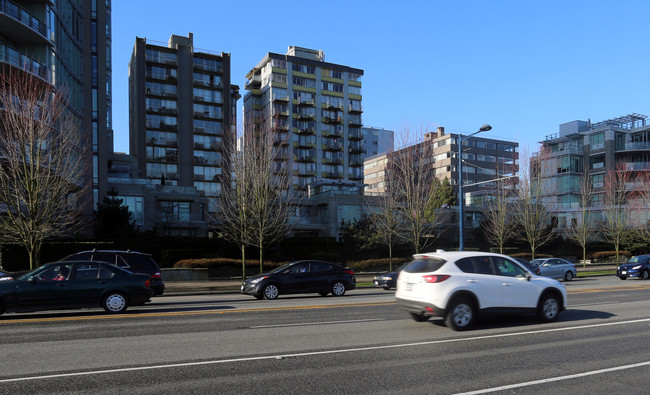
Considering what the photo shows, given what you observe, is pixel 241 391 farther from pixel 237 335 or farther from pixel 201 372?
pixel 237 335

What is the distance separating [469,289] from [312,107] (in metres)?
85.5

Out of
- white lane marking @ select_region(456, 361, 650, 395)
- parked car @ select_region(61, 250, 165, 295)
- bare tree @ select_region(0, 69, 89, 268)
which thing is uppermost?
bare tree @ select_region(0, 69, 89, 268)

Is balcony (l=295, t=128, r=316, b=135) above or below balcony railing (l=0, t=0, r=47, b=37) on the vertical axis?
above

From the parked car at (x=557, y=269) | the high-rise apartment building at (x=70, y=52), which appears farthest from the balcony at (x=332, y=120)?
the parked car at (x=557, y=269)

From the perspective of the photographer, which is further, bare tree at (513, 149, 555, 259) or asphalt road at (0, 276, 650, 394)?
bare tree at (513, 149, 555, 259)

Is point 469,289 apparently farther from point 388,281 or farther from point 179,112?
point 179,112

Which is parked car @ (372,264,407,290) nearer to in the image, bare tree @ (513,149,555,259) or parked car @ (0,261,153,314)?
parked car @ (0,261,153,314)

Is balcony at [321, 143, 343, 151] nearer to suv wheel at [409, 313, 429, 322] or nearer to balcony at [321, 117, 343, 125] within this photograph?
balcony at [321, 117, 343, 125]

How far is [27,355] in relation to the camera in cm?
816

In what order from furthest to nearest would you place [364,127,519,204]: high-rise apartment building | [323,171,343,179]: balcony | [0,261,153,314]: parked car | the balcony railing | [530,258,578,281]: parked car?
1. [364,127,519,204]: high-rise apartment building
2. [323,171,343,179]: balcony
3. the balcony railing
4. [530,258,578,281]: parked car
5. [0,261,153,314]: parked car

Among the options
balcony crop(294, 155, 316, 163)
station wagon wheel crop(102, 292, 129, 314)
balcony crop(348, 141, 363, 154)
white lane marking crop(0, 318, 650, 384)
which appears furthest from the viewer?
balcony crop(348, 141, 363, 154)

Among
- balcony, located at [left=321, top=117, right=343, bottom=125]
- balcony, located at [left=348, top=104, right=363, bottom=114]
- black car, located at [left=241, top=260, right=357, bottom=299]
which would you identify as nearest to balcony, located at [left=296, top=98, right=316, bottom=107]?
balcony, located at [left=321, top=117, right=343, bottom=125]

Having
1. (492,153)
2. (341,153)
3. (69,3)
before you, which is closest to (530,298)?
(69,3)

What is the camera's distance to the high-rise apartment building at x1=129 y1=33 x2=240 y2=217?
78.2 meters
